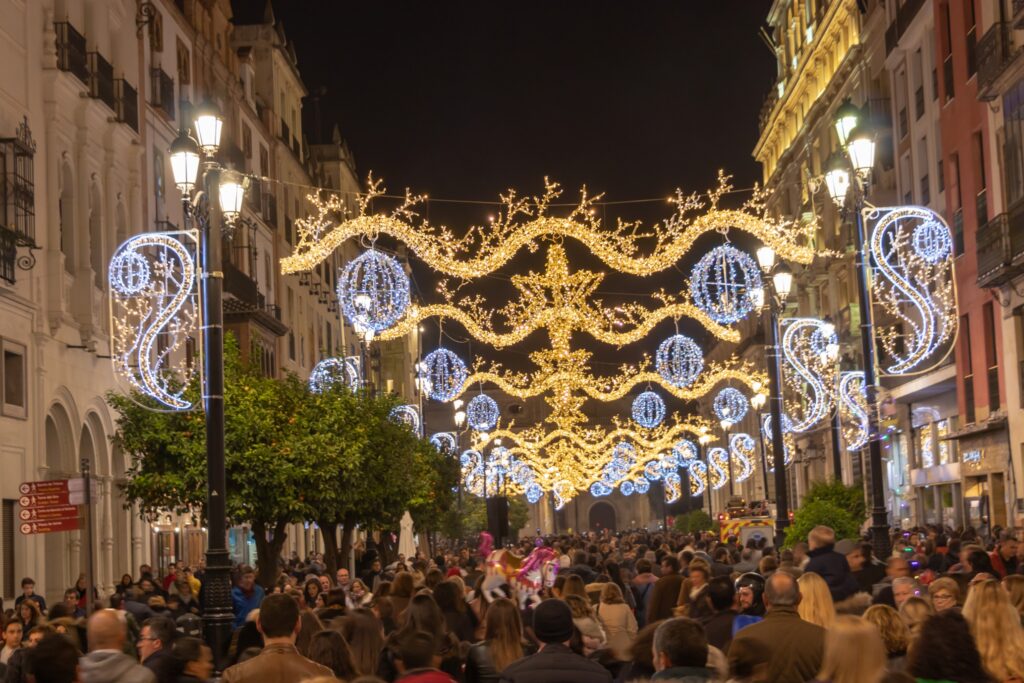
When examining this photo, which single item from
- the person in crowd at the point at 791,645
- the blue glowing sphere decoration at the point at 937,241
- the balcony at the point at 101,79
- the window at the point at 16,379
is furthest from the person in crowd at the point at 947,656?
the balcony at the point at 101,79

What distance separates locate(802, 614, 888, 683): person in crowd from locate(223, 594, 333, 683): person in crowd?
103 inches

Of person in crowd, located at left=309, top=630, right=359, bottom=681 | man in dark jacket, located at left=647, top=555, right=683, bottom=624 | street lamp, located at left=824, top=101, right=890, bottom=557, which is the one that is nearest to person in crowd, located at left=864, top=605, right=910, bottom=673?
person in crowd, located at left=309, top=630, right=359, bottom=681

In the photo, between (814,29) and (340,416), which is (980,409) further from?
(814,29)

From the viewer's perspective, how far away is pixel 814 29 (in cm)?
6175

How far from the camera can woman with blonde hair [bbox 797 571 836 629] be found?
10290 mm

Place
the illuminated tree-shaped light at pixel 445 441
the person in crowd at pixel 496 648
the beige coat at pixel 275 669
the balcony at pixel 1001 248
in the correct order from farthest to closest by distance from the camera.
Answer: the illuminated tree-shaped light at pixel 445 441
the balcony at pixel 1001 248
the person in crowd at pixel 496 648
the beige coat at pixel 275 669

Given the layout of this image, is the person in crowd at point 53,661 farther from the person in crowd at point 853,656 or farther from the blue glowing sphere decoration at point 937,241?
the blue glowing sphere decoration at point 937,241

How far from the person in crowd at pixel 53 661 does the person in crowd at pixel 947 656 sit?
13.6 feet

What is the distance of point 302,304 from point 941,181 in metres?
28.3

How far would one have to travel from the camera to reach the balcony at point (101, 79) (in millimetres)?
31906

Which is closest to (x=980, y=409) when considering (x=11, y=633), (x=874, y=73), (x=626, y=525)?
(x=874, y=73)

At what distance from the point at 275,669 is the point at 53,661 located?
1107 millimetres

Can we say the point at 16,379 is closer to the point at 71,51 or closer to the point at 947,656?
the point at 71,51

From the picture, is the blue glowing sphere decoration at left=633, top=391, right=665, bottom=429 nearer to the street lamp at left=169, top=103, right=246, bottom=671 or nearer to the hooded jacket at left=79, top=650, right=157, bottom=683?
the street lamp at left=169, top=103, right=246, bottom=671
